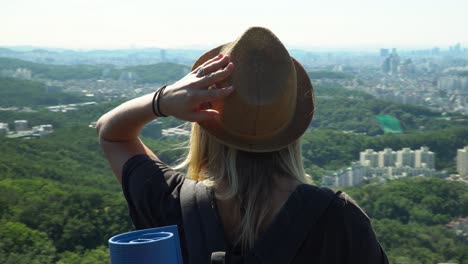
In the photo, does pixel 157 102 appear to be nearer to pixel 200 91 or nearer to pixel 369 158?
pixel 200 91

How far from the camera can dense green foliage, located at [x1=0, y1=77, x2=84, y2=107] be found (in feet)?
154

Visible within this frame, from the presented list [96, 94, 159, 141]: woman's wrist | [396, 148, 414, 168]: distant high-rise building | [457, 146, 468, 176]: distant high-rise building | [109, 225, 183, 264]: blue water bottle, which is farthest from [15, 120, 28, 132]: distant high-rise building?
[109, 225, 183, 264]: blue water bottle

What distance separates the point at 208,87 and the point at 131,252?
1.18 feet

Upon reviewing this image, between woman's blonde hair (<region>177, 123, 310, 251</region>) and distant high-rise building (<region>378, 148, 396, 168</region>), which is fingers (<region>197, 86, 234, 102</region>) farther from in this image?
distant high-rise building (<region>378, 148, 396, 168</region>)

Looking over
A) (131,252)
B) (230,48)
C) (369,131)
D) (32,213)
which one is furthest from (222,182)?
(369,131)

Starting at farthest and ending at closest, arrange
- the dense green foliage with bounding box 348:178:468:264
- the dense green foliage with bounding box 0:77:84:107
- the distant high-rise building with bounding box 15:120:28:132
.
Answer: the dense green foliage with bounding box 0:77:84:107 < the distant high-rise building with bounding box 15:120:28:132 < the dense green foliage with bounding box 348:178:468:264

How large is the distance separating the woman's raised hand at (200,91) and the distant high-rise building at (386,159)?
30353 millimetres

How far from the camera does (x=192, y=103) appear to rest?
41.8 inches

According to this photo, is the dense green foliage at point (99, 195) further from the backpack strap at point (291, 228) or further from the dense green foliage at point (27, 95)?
the dense green foliage at point (27, 95)

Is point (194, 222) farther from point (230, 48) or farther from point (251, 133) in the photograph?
point (230, 48)

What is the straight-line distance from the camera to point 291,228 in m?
1.01

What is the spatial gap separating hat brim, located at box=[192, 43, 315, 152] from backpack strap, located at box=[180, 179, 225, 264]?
93mm

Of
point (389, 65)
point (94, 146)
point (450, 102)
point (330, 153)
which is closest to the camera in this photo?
point (94, 146)

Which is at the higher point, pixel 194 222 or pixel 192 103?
pixel 192 103
